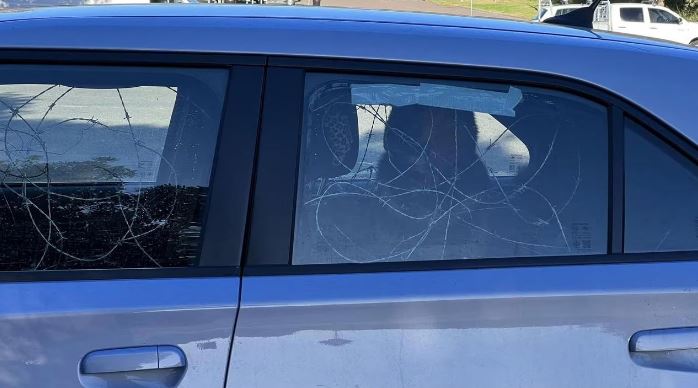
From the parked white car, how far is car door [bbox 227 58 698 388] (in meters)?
25.7

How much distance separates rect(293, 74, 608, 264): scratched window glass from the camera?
1832 mm

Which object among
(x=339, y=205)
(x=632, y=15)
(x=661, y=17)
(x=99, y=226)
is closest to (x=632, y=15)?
(x=632, y=15)

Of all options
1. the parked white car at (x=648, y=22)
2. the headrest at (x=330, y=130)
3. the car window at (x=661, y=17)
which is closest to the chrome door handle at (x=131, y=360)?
the headrest at (x=330, y=130)

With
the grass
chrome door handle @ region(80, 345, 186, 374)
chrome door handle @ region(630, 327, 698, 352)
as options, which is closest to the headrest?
chrome door handle @ region(80, 345, 186, 374)

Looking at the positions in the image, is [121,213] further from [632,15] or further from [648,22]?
[632,15]

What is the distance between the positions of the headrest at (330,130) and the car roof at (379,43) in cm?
10

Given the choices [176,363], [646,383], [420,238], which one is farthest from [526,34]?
[176,363]

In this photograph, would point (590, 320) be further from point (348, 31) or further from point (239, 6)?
point (239, 6)

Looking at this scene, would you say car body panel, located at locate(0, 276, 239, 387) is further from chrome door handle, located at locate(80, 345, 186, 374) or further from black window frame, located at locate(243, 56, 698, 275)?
black window frame, located at locate(243, 56, 698, 275)

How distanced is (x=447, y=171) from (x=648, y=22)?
26.9 m

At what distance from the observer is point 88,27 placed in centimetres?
185

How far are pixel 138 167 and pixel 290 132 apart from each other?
38 centimetres

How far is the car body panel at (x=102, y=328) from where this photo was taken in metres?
1.61

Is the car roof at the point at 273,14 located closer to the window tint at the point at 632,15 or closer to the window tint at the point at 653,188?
the window tint at the point at 653,188
